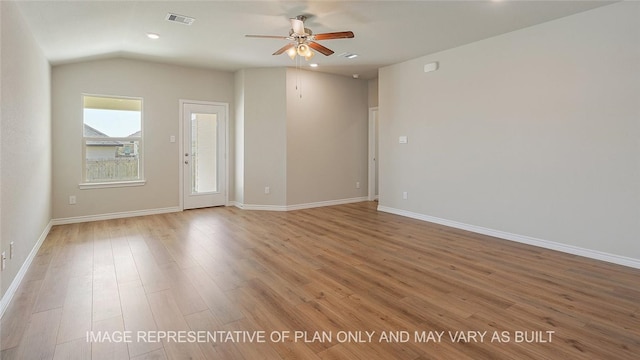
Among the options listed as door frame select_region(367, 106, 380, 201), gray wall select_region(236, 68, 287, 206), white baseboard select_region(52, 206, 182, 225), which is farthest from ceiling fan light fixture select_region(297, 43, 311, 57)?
white baseboard select_region(52, 206, 182, 225)

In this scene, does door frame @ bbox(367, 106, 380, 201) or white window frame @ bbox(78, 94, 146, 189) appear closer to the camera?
white window frame @ bbox(78, 94, 146, 189)

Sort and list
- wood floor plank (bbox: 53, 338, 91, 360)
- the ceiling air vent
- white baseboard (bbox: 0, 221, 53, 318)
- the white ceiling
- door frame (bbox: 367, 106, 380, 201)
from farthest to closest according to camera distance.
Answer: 1. door frame (bbox: 367, 106, 380, 201)
2. the ceiling air vent
3. the white ceiling
4. white baseboard (bbox: 0, 221, 53, 318)
5. wood floor plank (bbox: 53, 338, 91, 360)

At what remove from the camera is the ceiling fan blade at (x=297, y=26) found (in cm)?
342

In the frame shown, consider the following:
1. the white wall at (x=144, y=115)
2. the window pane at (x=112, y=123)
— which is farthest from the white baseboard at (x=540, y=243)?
the window pane at (x=112, y=123)

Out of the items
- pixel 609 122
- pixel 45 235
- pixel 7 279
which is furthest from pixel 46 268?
pixel 609 122

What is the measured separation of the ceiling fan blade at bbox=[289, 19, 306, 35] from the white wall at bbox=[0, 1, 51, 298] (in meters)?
2.38

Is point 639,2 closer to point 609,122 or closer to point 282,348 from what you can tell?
point 609,122

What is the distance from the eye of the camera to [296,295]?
2660 mm

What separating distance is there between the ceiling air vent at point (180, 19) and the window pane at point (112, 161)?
2.82 metres

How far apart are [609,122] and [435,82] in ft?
7.68

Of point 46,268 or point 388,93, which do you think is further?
point 388,93

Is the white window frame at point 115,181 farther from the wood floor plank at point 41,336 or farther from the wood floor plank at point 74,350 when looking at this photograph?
the wood floor plank at point 74,350

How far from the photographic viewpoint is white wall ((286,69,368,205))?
249 inches

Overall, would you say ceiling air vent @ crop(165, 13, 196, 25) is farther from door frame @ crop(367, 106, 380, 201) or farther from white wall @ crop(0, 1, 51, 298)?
door frame @ crop(367, 106, 380, 201)
